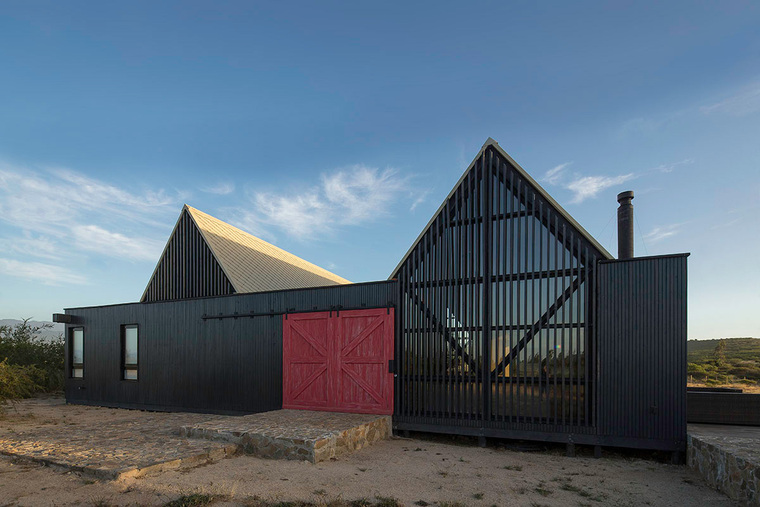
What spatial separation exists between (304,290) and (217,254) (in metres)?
5.66

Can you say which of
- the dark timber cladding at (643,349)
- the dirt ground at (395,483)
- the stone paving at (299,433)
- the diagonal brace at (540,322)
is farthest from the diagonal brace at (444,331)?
the dark timber cladding at (643,349)

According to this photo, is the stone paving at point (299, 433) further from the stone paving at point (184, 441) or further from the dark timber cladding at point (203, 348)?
the dark timber cladding at point (203, 348)

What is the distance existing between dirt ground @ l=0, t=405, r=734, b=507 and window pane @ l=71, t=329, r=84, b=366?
33.1 feet

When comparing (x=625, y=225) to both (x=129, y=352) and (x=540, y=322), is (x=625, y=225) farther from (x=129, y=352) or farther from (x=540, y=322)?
(x=129, y=352)

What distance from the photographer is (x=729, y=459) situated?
5934 mm

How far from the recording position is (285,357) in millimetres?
11656

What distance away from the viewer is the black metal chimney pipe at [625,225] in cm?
941

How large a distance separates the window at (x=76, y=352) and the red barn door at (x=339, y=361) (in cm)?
978

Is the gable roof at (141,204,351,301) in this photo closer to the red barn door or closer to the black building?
the black building

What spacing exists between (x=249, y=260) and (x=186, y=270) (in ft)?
7.74

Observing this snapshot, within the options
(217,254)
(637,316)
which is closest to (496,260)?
(637,316)

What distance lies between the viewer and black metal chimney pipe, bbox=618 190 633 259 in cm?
941

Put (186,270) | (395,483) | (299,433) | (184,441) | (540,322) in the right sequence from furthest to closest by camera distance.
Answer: (186,270) < (540,322) < (184,441) < (299,433) < (395,483)

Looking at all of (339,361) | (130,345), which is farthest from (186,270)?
(339,361)
